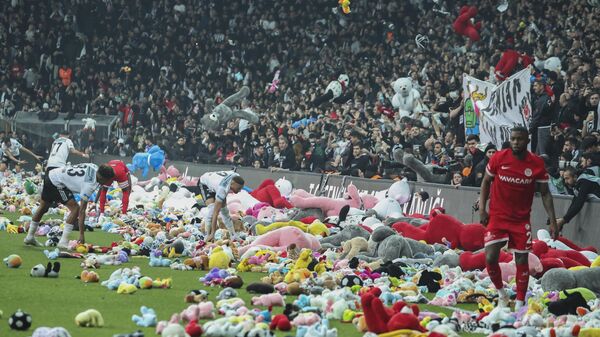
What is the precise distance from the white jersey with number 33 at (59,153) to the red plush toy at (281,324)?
9630mm

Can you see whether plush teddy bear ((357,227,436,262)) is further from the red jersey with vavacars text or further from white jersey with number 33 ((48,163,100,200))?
white jersey with number 33 ((48,163,100,200))

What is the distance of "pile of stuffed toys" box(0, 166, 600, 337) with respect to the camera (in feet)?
28.9

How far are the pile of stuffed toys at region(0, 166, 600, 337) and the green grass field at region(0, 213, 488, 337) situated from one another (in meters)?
0.15

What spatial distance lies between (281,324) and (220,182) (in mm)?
7639

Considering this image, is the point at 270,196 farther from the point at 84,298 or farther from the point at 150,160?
the point at 84,298

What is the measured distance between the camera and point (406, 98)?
2662 centimetres

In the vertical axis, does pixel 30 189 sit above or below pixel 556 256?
below

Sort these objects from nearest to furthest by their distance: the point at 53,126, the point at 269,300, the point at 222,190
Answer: the point at 269,300
the point at 222,190
the point at 53,126

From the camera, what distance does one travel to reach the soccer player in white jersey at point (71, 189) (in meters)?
15.3

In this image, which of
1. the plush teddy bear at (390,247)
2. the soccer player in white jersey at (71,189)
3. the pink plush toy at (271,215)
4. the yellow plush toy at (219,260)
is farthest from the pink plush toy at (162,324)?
the pink plush toy at (271,215)

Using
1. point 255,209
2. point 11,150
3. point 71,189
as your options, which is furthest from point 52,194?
point 11,150

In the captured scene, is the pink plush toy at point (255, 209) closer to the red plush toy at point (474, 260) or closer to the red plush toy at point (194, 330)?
the red plush toy at point (474, 260)

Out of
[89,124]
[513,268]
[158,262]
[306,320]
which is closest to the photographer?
[306,320]

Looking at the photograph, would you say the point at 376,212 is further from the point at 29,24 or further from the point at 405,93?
the point at 29,24
